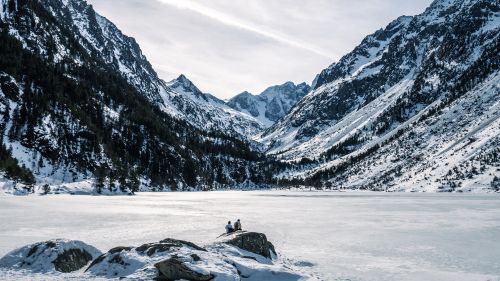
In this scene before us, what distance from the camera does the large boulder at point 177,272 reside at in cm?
2072

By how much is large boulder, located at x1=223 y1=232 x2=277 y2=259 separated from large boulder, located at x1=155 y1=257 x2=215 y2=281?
8.11m

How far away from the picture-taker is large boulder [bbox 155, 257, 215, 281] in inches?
816

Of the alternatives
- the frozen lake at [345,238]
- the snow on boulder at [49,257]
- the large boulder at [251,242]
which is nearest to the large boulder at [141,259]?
the snow on boulder at [49,257]

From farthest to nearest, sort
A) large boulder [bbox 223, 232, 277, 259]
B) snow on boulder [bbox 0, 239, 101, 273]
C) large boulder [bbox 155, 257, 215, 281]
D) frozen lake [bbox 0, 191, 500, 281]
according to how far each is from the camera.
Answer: large boulder [bbox 223, 232, 277, 259] → frozen lake [bbox 0, 191, 500, 281] → snow on boulder [bbox 0, 239, 101, 273] → large boulder [bbox 155, 257, 215, 281]

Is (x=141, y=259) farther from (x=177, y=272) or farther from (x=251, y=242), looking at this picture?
(x=251, y=242)

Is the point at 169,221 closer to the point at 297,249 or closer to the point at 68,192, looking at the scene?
the point at 297,249

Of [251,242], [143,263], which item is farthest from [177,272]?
[251,242]

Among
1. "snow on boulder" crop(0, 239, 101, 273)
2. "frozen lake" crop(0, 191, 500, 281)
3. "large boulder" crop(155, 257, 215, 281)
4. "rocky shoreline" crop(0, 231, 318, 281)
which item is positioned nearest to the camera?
"large boulder" crop(155, 257, 215, 281)

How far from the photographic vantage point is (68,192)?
4801 inches

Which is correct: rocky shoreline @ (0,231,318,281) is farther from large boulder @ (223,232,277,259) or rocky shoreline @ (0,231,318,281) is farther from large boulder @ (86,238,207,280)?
large boulder @ (223,232,277,259)

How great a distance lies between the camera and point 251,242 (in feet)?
96.1

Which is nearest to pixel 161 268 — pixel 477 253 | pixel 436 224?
pixel 477 253

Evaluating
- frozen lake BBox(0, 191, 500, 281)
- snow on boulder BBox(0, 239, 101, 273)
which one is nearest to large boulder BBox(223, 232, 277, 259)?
frozen lake BBox(0, 191, 500, 281)

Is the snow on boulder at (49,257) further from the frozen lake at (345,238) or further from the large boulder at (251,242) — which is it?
the large boulder at (251,242)
